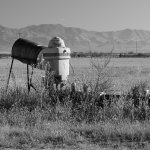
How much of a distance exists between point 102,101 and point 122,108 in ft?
3.06

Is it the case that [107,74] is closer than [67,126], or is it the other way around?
[67,126]

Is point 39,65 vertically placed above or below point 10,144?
above

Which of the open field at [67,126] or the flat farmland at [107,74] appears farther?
the flat farmland at [107,74]

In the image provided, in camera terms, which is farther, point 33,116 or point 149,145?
point 33,116

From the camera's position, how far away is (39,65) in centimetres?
928

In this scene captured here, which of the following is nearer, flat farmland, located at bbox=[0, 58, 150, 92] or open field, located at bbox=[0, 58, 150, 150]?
open field, located at bbox=[0, 58, 150, 150]

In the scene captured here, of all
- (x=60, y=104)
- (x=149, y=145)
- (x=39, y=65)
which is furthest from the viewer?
(x=39, y=65)

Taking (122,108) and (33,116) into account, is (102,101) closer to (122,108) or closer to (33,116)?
(122,108)

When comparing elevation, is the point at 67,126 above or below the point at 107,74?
below

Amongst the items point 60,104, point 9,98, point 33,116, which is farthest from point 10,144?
point 9,98

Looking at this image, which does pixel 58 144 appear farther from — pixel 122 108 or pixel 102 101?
pixel 102 101

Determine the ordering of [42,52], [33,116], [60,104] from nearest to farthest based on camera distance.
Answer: [33,116] < [60,104] < [42,52]

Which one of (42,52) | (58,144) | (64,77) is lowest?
(58,144)

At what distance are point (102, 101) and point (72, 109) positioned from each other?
76cm
